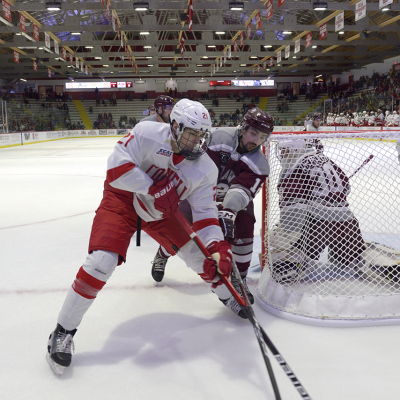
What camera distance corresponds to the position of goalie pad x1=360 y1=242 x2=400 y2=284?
2.13 meters

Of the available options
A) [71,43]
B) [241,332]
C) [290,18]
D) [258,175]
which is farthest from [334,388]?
[71,43]

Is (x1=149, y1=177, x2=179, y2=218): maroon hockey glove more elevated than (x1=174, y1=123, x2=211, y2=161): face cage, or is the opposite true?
(x1=174, y1=123, x2=211, y2=161): face cage

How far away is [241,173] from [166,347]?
0.91 meters

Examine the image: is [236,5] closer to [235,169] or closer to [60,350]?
[235,169]

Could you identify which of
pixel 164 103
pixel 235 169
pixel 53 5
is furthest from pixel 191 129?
pixel 53 5

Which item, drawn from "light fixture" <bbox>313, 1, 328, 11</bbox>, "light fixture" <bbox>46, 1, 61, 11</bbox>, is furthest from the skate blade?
"light fixture" <bbox>313, 1, 328, 11</bbox>

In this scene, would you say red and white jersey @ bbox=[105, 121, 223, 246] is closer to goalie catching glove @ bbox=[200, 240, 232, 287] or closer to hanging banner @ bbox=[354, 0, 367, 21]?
goalie catching glove @ bbox=[200, 240, 232, 287]

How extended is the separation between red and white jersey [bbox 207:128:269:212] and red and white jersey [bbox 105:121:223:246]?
239 millimetres

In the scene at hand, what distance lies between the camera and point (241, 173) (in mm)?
2137

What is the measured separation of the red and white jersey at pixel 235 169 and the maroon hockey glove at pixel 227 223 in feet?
0.13

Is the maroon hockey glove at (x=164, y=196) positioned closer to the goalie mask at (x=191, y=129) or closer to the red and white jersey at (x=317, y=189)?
the goalie mask at (x=191, y=129)

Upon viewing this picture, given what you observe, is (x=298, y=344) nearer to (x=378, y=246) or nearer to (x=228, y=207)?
Answer: (x=228, y=207)


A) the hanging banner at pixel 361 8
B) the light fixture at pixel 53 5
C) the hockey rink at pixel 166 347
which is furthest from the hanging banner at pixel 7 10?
the hockey rink at pixel 166 347

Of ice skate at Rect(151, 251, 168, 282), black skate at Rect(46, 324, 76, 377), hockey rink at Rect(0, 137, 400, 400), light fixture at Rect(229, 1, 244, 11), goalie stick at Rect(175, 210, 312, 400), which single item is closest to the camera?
goalie stick at Rect(175, 210, 312, 400)
